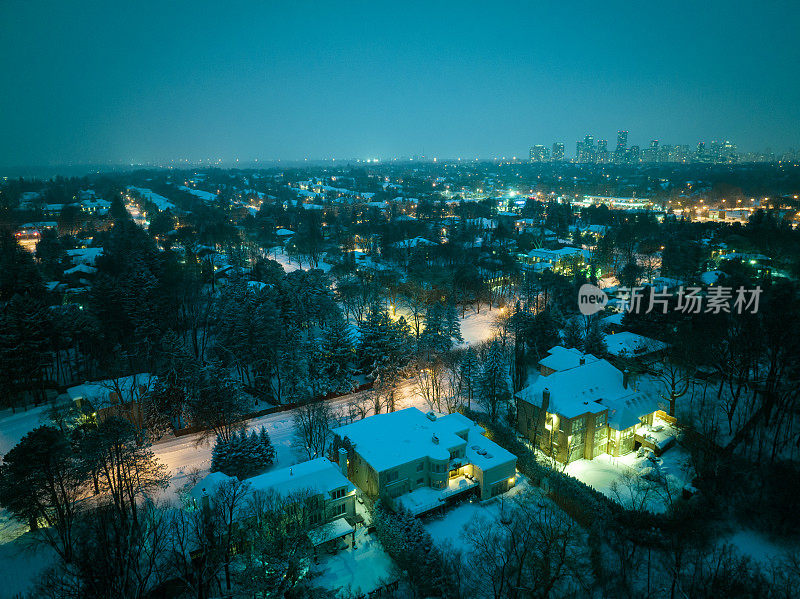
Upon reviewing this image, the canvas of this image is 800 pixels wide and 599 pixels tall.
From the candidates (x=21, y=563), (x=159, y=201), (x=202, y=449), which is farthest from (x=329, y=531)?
(x=159, y=201)

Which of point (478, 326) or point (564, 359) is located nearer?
point (564, 359)

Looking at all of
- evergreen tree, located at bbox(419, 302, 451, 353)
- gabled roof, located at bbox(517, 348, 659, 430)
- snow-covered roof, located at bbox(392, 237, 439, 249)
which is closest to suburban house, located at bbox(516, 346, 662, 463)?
gabled roof, located at bbox(517, 348, 659, 430)

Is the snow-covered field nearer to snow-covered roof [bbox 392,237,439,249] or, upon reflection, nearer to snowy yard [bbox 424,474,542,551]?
snow-covered roof [bbox 392,237,439,249]

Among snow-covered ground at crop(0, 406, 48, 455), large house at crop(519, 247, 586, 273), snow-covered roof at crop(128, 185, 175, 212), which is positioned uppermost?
snow-covered roof at crop(128, 185, 175, 212)

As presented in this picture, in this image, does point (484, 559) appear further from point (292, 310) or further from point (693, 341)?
point (292, 310)

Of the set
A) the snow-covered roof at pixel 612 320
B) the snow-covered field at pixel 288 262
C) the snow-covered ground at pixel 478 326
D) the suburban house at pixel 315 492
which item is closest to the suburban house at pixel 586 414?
the suburban house at pixel 315 492

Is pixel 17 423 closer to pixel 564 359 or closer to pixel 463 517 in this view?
pixel 463 517
